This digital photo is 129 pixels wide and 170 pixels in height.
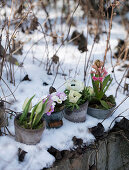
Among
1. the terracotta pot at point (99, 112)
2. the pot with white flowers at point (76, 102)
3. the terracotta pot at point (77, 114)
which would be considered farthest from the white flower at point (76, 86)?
the terracotta pot at point (99, 112)

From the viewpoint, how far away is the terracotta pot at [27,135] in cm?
142

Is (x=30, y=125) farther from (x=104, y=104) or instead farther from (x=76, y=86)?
(x=104, y=104)

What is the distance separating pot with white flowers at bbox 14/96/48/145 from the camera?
1.43 metres

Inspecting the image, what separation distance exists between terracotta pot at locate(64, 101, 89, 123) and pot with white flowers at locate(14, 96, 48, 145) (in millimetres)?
290

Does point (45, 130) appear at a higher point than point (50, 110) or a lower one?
lower

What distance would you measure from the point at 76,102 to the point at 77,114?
0.09m

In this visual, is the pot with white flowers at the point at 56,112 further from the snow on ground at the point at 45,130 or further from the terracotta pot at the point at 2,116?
the terracotta pot at the point at 2,116

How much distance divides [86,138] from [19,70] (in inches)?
43.1

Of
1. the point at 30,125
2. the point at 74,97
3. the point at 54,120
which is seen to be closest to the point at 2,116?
the point at 30,125

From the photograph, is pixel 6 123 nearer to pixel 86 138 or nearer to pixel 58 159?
pixel 58 159

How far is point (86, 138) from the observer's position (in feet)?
5.41

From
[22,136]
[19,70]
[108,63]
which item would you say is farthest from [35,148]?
[108,63]

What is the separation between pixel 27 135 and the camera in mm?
1445

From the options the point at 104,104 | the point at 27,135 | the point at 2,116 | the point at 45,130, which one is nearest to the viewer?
the point at 27,135
